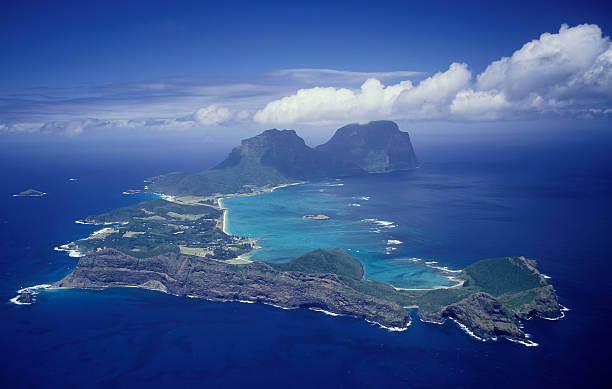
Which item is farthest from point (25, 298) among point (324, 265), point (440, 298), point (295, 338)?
point (440, 298)

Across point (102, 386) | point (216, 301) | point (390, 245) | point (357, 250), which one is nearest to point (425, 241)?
point (390, 245)

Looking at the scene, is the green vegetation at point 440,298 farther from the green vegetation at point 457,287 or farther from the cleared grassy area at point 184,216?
the cleared grassy area at point 184,216

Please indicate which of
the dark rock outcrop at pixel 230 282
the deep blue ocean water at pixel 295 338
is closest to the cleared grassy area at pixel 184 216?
the deep blue ocean water at pixel 295 338

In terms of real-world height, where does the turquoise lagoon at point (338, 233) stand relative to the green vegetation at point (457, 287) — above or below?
below

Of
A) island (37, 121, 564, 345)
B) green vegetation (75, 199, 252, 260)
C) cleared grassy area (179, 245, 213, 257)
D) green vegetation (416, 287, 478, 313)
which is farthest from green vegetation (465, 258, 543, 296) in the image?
cleared grassy area (179, 245, 213, 257)

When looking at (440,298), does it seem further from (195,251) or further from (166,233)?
(166,233)

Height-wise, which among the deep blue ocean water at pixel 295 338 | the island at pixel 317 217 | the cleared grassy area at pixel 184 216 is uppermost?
the island at pixel 317 217

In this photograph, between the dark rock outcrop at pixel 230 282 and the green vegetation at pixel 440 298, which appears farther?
the dark rock outcrop at pixel 230 282

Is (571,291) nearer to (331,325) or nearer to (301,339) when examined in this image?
(331,325)
